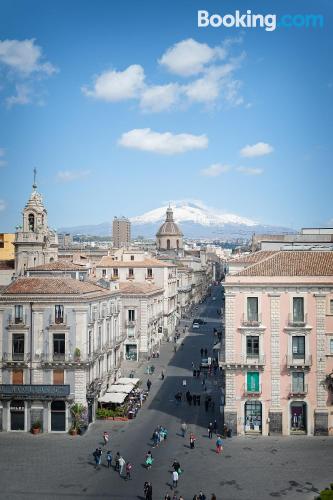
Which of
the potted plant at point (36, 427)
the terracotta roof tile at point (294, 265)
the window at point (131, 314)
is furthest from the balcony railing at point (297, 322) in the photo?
the window at point (131, 314)

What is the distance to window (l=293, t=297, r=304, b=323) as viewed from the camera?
48125 millimetres

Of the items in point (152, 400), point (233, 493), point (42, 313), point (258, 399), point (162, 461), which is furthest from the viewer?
point (152, 400)

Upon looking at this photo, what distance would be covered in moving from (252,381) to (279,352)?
9.70 feet

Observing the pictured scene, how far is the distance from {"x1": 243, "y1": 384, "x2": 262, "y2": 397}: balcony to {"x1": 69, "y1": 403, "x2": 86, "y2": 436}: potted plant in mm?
12428

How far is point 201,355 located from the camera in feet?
273

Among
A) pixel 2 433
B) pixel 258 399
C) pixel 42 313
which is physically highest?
pixel 42 313

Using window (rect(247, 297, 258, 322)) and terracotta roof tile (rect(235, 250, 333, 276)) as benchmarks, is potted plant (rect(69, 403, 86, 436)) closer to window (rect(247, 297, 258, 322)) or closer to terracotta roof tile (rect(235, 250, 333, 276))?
window (rect(247, 297, 258, 322))

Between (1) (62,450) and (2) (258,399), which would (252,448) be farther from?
(1) (62,450)

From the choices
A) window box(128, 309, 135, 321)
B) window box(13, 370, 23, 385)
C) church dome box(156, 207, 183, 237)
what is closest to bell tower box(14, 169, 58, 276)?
window box(128, 309, 135, 321)

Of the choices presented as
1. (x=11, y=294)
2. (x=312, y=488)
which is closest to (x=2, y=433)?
(x=11, y=294)

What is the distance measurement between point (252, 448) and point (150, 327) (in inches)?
1640

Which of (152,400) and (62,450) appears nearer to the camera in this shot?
(62,450)

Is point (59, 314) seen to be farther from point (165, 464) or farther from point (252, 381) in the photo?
point (252, 381)

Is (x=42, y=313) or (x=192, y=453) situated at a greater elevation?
(x=42, y=313)
